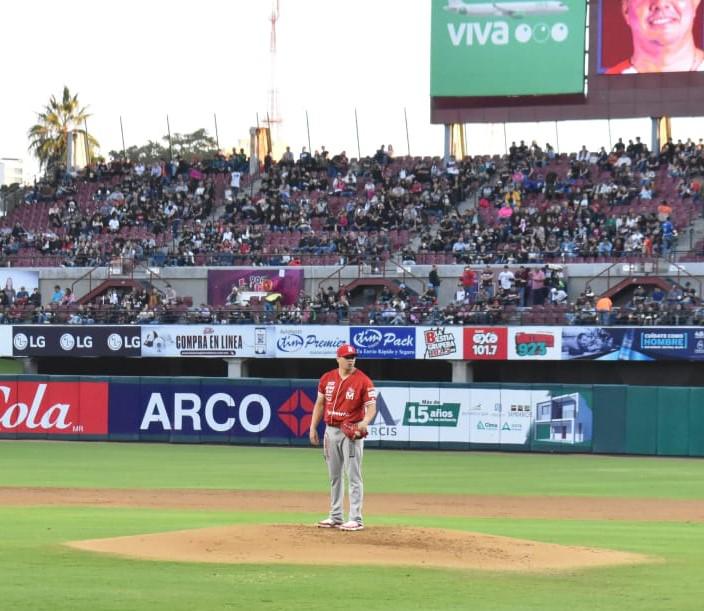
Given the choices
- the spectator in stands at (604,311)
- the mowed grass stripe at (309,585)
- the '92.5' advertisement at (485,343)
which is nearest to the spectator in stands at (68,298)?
the '92.5' advertisement at (485,343)

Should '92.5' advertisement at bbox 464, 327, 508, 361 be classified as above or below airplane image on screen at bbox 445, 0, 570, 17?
below

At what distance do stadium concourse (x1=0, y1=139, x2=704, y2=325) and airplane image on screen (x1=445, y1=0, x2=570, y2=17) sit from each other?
528 centimetres

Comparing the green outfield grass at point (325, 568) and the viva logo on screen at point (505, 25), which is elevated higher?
the viva logo on screen at point (505, 25)

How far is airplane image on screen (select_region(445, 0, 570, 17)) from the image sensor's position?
53625 millimetres

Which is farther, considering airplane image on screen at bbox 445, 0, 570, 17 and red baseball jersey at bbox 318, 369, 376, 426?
airplane image on screen at bbox 445, 0, 570, 17

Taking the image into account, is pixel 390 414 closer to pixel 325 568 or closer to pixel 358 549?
pixel 358 549

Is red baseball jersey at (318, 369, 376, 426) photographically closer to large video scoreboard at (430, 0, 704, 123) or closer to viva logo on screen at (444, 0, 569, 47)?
large video scoreboard at (430, 0, 704, 123)

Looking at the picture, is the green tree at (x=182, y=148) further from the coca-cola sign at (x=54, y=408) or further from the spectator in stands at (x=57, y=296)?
the coca-cola sign at (x=54, y=408)

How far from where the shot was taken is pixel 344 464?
14.0 meters

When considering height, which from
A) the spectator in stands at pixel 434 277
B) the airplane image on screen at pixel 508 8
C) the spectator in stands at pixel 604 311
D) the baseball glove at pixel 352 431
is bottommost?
the baseball glove at pixel 352 431

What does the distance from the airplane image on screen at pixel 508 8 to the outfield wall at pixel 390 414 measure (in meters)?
22.5

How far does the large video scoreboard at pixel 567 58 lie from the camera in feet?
172

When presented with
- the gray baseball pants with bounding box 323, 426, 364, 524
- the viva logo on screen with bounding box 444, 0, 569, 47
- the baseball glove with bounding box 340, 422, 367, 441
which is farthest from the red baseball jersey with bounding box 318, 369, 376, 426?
the viva logo on screen with bounding box 444, 0, 569, 47

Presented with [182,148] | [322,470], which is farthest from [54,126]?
[322,470]
